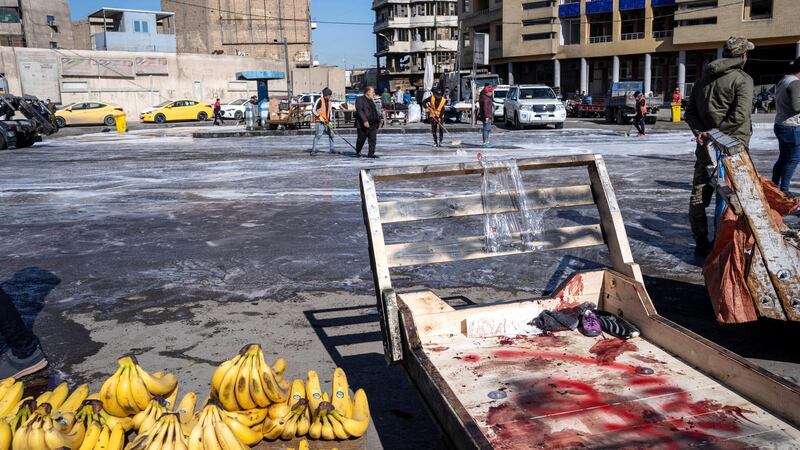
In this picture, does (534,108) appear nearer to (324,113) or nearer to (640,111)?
(640,111)

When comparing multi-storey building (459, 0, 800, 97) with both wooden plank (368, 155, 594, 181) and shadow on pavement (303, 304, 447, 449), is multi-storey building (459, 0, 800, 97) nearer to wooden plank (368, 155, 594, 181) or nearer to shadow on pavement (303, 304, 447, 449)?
wooden plank (368, 155, 594, 181)

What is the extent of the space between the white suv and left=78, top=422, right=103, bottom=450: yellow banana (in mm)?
25099

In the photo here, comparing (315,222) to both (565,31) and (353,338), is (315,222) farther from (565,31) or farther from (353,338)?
(565,31)

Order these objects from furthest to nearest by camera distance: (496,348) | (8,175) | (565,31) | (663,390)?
(565,31) → (8,175) → (496,348) → (663,390)

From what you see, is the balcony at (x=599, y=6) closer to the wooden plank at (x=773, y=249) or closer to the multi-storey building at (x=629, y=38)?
the multi-storey building at (x=629, y=38)

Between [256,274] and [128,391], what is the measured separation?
3.33 m

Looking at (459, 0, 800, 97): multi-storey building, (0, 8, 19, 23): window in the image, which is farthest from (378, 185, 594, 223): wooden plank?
(0, 8, 19, 23): window

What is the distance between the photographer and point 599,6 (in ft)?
188

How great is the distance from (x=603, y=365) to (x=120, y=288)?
4.50 metres

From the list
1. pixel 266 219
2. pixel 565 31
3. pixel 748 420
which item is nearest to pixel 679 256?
pixel 748 420

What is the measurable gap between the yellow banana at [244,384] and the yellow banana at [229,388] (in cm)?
2

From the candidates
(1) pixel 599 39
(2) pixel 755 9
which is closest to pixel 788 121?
(2) pixel 755 9

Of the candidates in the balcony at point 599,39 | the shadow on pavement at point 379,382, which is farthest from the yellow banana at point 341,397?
the balcony at point 599,39

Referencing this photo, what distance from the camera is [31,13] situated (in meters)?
56.4
